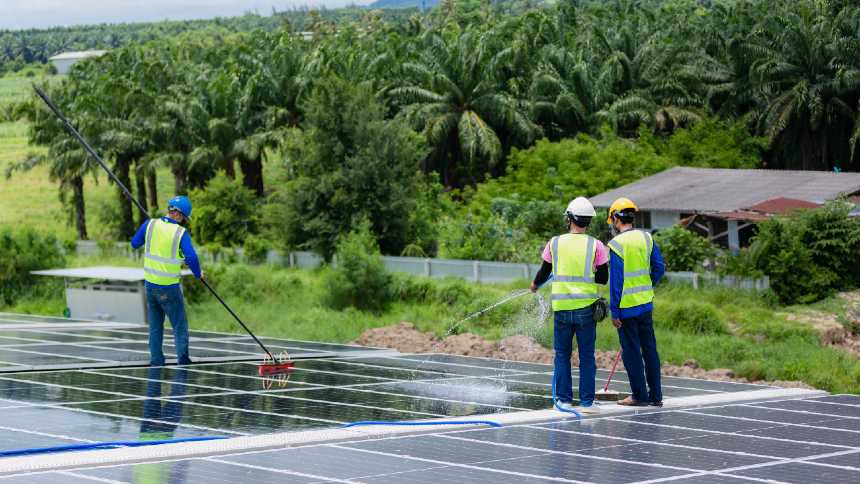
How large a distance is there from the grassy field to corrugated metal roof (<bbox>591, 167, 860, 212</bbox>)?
300 inches

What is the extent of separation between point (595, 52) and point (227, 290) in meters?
21.9

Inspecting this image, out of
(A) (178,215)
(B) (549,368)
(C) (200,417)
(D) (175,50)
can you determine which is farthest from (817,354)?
(D) (175,50)

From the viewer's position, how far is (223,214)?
166 feet

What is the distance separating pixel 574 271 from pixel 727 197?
98.0ft

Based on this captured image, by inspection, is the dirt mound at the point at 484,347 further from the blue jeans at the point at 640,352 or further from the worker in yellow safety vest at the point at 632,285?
the worker in yellow safety vest at the point at 632,285

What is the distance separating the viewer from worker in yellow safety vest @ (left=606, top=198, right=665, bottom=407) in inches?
505

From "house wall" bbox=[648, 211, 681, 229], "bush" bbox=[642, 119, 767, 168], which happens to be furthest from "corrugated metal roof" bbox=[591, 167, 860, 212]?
"bush" bbox=[642, 119, 767, 168]

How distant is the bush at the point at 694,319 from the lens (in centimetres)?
3117

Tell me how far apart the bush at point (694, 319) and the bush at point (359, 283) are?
9234 mm

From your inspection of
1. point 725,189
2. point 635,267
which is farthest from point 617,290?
point 725,189

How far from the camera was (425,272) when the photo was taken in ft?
128

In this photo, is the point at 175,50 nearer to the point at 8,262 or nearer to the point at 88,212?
the point at 88,212

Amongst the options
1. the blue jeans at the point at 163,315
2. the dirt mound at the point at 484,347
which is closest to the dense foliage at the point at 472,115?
the dirt mound at the point at 484,347

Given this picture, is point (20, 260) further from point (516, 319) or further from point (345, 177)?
point (516, 319)
